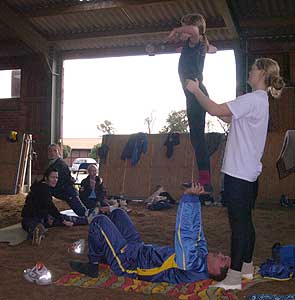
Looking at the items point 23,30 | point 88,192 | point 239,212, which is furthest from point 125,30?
point 239,212

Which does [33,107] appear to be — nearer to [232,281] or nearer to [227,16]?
[227,16]

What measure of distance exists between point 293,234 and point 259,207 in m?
3.07

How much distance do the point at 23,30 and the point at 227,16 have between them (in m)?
5.76

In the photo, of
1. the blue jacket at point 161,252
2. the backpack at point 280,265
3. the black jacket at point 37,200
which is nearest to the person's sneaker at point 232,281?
the blue jacket at point 161,252

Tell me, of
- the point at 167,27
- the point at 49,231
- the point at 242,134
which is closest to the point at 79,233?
the point at 49,231

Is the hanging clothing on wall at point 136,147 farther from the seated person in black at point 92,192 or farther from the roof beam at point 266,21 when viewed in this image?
the roof beam at point 266,21

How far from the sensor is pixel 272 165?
8609mm

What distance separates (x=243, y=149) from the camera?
266 centimetres

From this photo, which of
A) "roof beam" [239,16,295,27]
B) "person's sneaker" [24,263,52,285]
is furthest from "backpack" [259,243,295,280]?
"roof beam" [239,16,295,27]

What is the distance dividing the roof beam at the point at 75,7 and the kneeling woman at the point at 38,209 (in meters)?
6.05

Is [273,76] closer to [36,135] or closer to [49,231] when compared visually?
[49,231]

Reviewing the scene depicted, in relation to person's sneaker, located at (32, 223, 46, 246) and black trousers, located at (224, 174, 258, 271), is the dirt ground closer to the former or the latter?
person's sneaker, located at (32, 223, 46, 246)

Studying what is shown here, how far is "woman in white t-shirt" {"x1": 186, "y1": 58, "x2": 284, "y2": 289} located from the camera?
2596mm

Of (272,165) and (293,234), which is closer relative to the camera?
(293,234)
